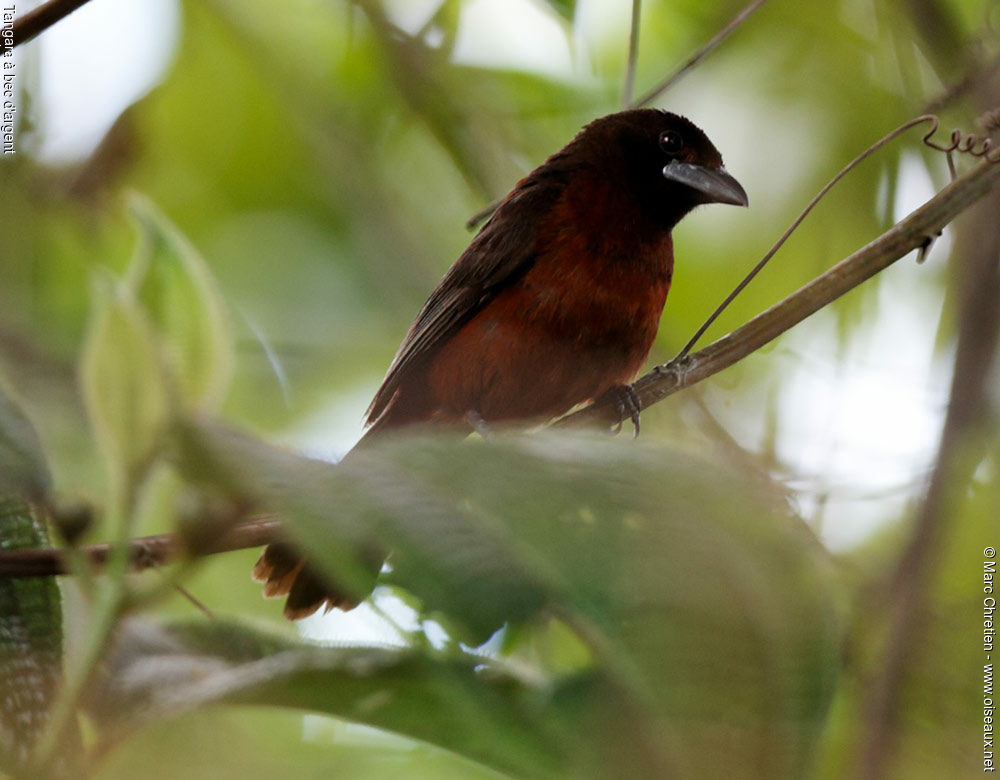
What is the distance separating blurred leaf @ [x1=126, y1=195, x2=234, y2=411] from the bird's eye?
3348 mm

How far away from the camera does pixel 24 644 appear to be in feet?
3.13

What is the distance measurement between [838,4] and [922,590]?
2.46 meters

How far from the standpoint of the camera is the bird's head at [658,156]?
13.2ft

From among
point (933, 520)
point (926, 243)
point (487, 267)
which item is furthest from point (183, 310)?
point (487, 267)

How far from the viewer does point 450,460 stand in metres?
0.75

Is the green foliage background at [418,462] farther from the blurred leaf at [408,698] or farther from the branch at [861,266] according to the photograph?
the branch at [861,266]

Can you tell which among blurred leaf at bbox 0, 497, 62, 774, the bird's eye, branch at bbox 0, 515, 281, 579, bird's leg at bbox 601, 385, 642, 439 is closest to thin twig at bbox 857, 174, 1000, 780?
branch at bbox 0, 515, 281, 579

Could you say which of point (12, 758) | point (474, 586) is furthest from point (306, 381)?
point (474, 586)

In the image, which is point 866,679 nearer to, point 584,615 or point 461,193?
point 584,615

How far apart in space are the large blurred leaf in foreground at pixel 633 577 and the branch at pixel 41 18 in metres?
0.95

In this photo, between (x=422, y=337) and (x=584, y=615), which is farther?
(x=422, y=337)

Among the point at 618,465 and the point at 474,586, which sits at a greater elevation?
the point at 618,465

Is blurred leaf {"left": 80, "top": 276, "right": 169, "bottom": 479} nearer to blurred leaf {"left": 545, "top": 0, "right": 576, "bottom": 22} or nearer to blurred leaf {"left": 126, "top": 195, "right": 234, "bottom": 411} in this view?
blurred leaf {"left": 126, "top": 195, "right": 234, "bottom": 411}

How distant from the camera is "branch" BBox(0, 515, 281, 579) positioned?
94 centimetres
